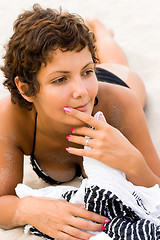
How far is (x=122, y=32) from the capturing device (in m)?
5.57

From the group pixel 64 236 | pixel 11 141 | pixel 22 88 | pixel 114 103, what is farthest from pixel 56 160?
pixel 64 236

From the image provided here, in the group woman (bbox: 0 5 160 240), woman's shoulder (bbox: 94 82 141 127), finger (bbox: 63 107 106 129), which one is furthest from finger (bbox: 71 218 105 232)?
woman's shoulder (bbox: 94 82 141 127)

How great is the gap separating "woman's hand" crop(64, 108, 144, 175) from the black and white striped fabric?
0.19m

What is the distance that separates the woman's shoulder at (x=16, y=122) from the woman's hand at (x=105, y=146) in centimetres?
46

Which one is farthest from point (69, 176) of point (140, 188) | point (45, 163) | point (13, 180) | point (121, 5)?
point (121, 5)

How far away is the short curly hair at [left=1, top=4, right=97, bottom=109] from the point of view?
1960mm

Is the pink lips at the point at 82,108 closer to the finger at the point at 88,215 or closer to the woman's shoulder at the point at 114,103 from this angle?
the woman's shoulder at the point at 114,103

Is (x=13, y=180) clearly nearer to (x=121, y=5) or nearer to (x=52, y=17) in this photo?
(x=52, y=17)

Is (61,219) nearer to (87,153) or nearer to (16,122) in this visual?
(87,153)

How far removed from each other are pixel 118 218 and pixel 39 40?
1.02 meters

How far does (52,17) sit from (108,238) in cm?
121

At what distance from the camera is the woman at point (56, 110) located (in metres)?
1.98

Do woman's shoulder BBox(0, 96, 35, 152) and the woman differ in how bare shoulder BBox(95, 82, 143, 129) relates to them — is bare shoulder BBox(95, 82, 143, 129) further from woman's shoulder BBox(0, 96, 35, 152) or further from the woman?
woman's shoulder BBox(0, 96, 35, 152)

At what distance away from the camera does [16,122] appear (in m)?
2.38
